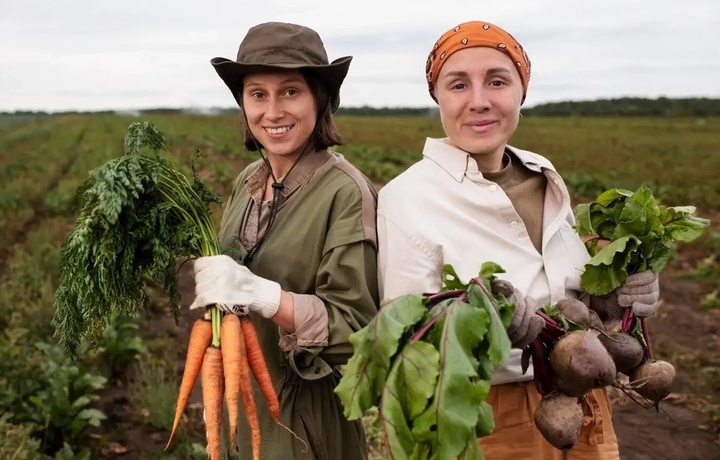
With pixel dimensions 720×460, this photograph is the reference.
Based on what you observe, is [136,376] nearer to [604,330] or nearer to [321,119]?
[321,119]

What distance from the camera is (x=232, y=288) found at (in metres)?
1.98

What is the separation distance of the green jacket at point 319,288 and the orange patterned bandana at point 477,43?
1.60 ft

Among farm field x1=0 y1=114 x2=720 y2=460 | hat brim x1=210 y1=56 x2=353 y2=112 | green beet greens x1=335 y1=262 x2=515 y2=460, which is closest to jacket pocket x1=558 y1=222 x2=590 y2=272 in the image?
green beet greens x1=335 y1=262 x2=515 y2=460

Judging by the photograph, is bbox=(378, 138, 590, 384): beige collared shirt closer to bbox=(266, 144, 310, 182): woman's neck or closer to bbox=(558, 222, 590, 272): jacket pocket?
bbox=(558, 222, 590, 272): jacket pocket

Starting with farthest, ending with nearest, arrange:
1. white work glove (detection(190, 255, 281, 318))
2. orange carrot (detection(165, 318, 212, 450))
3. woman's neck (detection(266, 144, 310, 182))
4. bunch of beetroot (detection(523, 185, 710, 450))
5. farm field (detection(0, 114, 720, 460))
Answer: farm field (detection(0, 114, 720, 460)) → woman's neck (detection(266, 144, 310, 182)) → orange carrot (detection(165, 318, 212, 450)) → white work glove (detection(190, 255, 281, 318)) → bunch of beetroot (detection(523, 185, 710, 450))

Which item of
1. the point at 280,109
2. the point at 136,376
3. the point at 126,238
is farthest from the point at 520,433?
the point at 136,376

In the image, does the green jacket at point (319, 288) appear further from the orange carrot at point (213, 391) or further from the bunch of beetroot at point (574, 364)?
the bunch of beetroot at point (574, 364)

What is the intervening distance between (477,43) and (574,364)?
3.36 ft

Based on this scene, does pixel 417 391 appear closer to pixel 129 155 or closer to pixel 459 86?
pixel 459 86

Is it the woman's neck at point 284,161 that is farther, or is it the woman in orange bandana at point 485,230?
the woman's neck at point 284,161

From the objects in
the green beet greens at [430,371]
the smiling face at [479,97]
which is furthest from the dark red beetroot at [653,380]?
the smiling face at [479,97]

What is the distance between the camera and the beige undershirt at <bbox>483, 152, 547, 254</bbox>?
2.24m

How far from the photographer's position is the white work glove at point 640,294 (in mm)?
2111

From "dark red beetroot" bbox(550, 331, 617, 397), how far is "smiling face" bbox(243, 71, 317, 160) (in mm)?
1082
